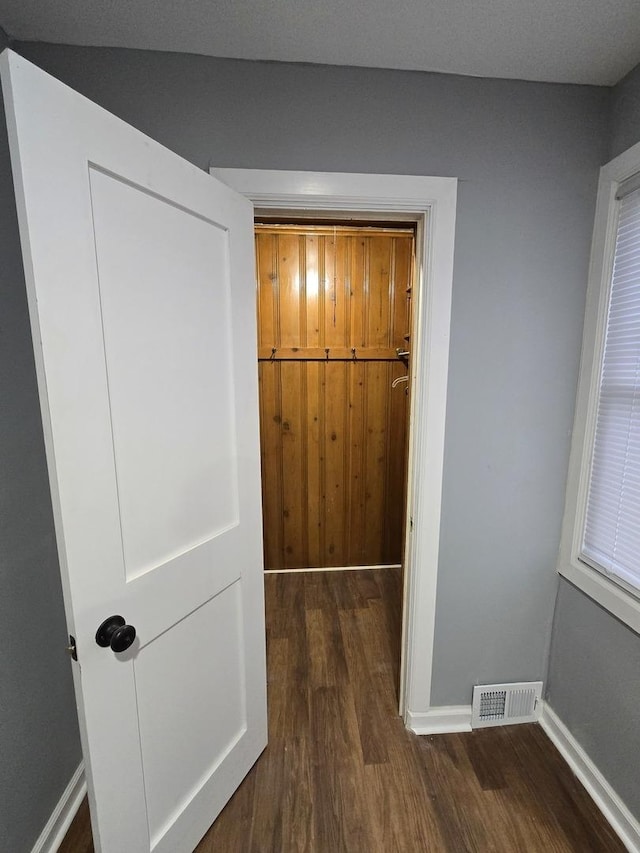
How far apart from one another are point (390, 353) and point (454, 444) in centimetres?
136

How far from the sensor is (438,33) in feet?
3.36

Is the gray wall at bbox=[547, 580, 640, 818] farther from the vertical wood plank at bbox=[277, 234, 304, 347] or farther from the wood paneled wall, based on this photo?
the vertical wood plank at bbox=[277, 234, 304, 347]

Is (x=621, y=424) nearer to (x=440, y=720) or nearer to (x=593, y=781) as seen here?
(x=593, y=781)

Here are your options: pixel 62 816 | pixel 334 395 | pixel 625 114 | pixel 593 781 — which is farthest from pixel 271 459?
pixel 625 114

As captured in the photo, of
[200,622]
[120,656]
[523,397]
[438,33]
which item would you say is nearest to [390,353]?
[523,397]

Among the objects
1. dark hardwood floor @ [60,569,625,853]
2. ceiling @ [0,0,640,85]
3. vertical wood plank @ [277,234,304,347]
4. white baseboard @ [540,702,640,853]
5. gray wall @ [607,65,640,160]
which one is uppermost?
ceiling @ [0,0,640,85]

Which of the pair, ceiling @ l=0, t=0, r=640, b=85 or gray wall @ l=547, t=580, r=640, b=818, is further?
gray wall @ l=547, t=580, r=640, b=818

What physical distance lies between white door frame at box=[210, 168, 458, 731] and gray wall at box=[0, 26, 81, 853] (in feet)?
2.52

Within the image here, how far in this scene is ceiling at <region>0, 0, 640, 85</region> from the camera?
95 centimetres

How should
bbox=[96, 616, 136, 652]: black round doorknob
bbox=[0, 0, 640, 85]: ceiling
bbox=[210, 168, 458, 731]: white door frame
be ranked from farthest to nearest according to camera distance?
1. bbox=[210, 168, 458, 731]: white door frame
2. bbox=[0, 0, 640, 85]: ceiling
3. bbox=[96, 616, 136, 652]: black round doorknob

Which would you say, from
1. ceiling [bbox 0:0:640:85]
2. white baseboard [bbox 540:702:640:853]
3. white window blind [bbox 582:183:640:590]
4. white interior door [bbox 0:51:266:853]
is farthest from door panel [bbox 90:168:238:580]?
white baseboard [bbox 540:702:640:853]

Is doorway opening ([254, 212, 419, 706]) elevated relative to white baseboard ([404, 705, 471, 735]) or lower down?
elevated

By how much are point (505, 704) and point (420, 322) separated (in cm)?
167

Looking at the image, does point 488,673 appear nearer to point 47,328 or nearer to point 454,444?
point 454,444
